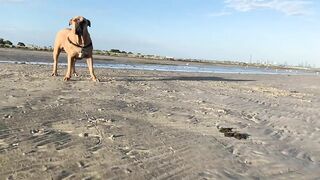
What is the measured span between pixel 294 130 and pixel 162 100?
3.27 m

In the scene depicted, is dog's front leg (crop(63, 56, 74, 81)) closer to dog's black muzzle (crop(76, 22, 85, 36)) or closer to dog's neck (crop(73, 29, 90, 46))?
dog's neck (crop(73, 29, 90, 46))

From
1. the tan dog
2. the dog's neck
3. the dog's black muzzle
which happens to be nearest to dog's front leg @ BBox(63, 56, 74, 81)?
the tan dog

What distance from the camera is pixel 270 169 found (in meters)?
5.54

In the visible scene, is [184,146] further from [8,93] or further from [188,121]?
Result: [8,93]

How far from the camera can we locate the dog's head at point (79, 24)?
13359mm

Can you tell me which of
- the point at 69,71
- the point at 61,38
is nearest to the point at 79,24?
Answer: the point at 69,71

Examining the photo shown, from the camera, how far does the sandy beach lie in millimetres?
5047

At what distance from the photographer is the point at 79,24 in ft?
43.9

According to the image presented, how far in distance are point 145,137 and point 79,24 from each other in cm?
768

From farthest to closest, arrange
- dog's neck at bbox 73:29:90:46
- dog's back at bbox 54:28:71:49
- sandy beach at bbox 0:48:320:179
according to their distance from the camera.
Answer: dog's back at bbox 54:28:71:49 → dog's neck at bbox 73:29:90:46 → sandy beach at bbox 0:48:320:179

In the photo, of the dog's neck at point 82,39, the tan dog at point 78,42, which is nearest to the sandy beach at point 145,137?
the tan dog at point 78,42

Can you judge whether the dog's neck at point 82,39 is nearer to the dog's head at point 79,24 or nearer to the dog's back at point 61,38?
the dog's head at point 79,24

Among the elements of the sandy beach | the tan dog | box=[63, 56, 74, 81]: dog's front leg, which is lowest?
the sandy beach

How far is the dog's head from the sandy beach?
2.84 meters
